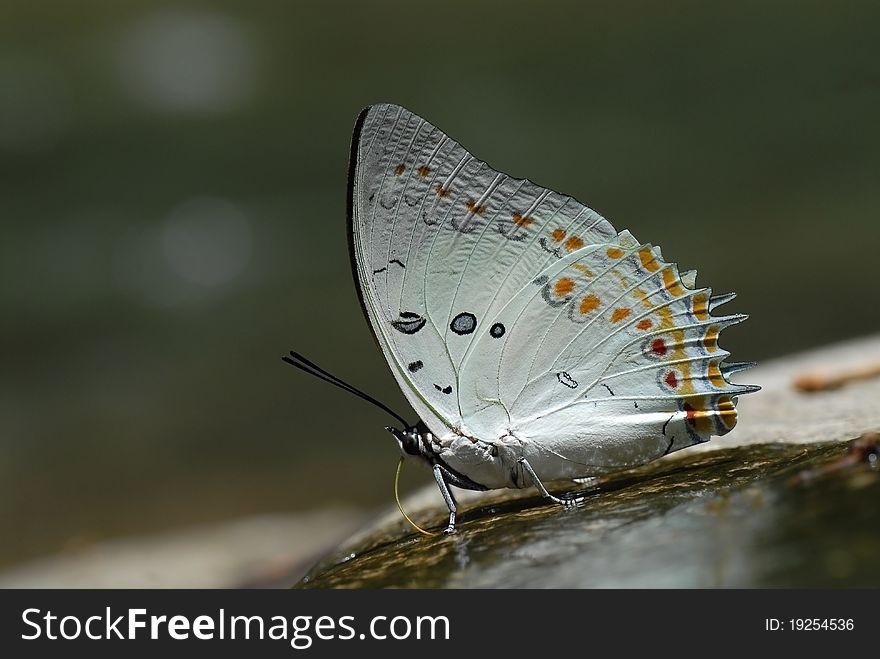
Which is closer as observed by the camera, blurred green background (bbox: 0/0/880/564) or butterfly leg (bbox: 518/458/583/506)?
butterfly leg (bbox: 518/458/583/506)

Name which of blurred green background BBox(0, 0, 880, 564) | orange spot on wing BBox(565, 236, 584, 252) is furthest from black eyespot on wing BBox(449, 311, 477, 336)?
blurred green background BBox(0, 0, 880, 564)

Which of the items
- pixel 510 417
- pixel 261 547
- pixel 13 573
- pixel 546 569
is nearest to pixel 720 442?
pixel 510 417

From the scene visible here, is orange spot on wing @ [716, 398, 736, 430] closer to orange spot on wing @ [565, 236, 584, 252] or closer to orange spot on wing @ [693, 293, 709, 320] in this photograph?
orange spot on wing @ [693, 293, 709, 320]

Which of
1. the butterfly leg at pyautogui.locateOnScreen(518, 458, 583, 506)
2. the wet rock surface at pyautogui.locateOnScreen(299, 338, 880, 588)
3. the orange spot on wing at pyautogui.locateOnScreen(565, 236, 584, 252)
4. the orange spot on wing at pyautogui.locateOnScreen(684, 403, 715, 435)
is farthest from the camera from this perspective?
the orange spot on wing at pyautogui.locateOnScreen(565, 236, 584, 252)

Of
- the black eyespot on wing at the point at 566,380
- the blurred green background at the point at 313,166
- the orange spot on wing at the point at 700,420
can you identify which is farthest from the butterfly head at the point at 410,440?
the blurred green background at the point at 313,166

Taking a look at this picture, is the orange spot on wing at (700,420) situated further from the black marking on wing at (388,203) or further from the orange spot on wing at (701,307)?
the black marking on wing at (388,203)

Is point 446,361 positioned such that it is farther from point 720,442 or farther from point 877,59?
point 877,59

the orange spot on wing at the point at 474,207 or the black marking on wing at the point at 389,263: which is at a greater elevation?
the orange spot on wing at the point at 474,207
